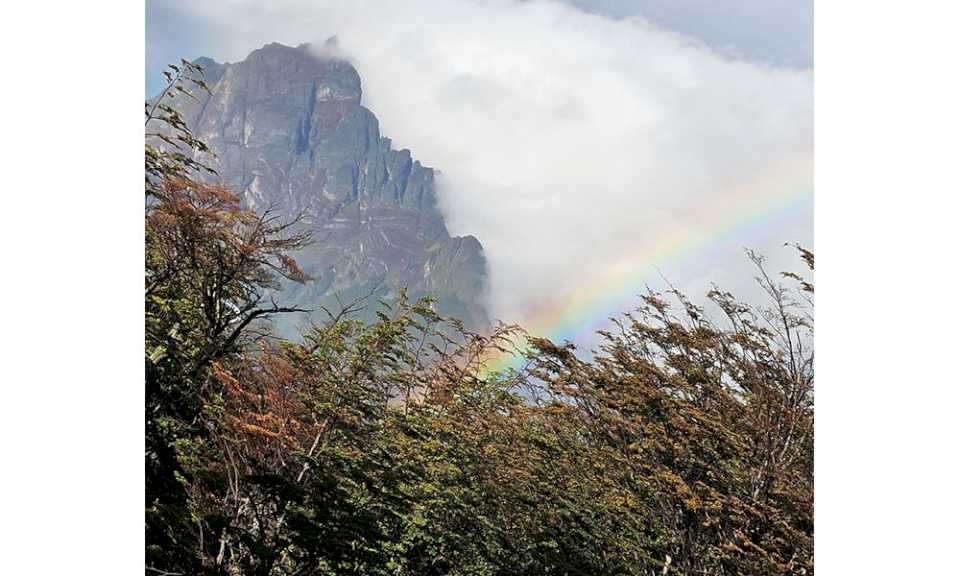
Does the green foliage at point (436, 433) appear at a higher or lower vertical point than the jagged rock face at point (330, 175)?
lower

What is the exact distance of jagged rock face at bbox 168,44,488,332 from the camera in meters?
4.86

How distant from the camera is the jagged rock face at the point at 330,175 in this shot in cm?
486

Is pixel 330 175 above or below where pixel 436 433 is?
above

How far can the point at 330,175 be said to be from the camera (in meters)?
5.16

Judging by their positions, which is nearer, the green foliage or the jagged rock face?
the green foliage

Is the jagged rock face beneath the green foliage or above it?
above

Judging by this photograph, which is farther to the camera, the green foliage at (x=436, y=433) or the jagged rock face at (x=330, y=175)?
the jagged rock face at (x=330, y=175)
